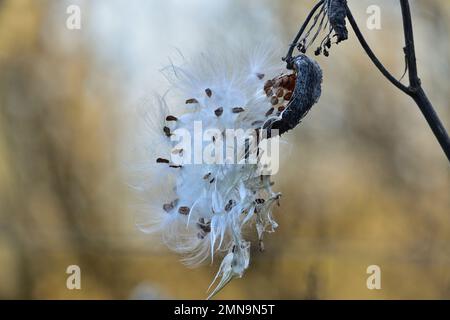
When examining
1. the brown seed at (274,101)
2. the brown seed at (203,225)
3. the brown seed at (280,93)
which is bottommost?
the brown seed at (203,225)

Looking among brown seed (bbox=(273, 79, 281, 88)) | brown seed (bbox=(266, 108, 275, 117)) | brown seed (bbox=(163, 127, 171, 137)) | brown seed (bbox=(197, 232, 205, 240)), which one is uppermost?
brown seed (bbox=(273, 79, 281, 88))

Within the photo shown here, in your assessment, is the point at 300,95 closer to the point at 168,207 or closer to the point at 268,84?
the point at 268,84

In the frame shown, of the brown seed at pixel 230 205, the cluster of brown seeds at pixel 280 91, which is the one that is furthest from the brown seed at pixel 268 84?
the brown seed at pixel 230 205

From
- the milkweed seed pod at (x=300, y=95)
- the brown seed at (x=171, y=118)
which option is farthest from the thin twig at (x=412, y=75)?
the brown seed at (x=171, y=118)

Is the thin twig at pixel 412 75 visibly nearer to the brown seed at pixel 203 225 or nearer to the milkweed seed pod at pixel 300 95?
the milkweed seed pod at pixel 300 95

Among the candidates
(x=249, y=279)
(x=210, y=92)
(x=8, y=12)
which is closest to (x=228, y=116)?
(x=210, y=92)

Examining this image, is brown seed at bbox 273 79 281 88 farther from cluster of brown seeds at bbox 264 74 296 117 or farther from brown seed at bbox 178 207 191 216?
brown seed at bbox 178 207 191 216

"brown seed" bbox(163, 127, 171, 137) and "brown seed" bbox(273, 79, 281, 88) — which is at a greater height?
"brown seed" bbox(273, 79, 281, 88)

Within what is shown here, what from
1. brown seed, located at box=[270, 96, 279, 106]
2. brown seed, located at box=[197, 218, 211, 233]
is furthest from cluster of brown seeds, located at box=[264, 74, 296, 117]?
brown seed, located at box=[197, 218, 211, 233]

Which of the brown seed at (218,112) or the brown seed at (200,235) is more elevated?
the brown seed at (218,112)
